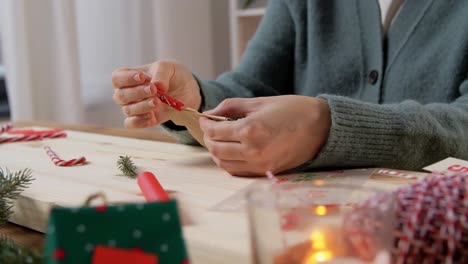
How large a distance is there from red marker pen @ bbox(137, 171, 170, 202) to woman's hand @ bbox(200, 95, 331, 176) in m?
0.11

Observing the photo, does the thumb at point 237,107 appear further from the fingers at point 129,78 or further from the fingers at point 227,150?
the fingers at point 129,78

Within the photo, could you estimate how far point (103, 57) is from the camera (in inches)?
66.8

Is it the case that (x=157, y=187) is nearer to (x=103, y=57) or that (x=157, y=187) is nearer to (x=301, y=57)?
(x=301, y=57)

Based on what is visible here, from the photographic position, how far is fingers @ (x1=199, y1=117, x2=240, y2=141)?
616 millimetres

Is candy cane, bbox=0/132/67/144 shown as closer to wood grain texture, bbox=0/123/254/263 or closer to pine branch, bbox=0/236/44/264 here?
wood grain texture, bbox=0/123/254/263

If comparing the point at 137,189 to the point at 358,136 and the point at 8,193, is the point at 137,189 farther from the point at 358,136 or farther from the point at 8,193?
the point at 358,136

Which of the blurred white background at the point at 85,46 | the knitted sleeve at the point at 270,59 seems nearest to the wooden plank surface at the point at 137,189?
the knitted sleeve at the point at 270,59

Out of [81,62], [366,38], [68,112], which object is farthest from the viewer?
[81,62]

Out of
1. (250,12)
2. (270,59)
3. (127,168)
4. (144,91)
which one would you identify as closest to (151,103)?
(144,91)

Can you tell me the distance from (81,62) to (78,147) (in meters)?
0.87

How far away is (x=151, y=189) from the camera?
1.71 ft

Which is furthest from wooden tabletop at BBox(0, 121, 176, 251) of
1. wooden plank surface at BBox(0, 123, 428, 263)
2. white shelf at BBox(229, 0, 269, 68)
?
white shelf at BBox(229, 0, 269, 68)

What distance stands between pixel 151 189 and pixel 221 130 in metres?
0.14

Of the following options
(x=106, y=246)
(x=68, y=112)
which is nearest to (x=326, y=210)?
(x=106, y=246)
